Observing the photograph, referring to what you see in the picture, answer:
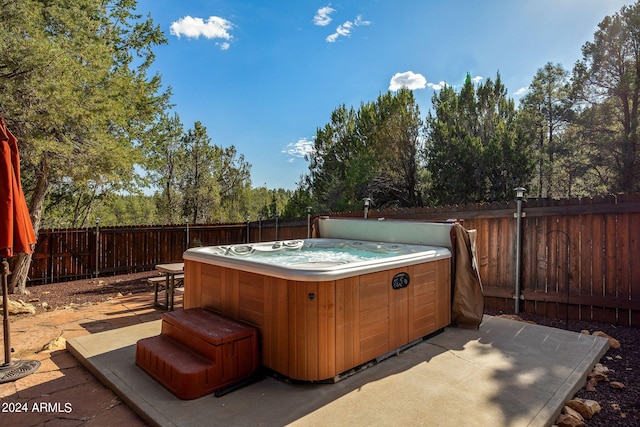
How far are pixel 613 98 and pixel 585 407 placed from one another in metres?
10.4

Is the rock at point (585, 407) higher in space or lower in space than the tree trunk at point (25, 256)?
lower

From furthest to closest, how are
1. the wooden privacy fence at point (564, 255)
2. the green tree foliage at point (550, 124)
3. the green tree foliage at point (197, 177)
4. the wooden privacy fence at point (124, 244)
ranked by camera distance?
the green tree foliage at point (197, 177), the green tree foliage at point (550, 124), the wooden privacy fence at point (124, 244), the wooden privacy fence at point (564, 255)

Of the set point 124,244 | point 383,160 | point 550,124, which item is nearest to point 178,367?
point 124,244

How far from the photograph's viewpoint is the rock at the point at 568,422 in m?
2.02

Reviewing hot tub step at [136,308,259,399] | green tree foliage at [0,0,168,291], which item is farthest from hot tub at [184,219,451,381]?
green tree foliage at [0,0,168,291]

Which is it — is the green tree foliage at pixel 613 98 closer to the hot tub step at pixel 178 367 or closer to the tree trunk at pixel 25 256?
the hot tub step at pixel 178 367

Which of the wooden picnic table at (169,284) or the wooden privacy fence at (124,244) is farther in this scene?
the wooden privacy fence at (124,244)

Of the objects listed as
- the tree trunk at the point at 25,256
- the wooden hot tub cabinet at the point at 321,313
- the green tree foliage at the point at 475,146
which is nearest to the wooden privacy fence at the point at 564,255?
the wooden hot tub cabinet at the point at 321,313

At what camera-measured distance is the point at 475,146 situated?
9.30 metres

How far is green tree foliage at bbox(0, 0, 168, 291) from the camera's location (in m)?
4.13

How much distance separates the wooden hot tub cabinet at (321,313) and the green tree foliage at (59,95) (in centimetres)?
322

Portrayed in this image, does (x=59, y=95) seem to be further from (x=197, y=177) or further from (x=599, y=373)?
(x=197, y=177)

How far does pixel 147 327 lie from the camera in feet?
12.2

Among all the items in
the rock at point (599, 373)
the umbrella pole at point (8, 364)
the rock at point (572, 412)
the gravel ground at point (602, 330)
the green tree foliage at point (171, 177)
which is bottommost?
the gravel ground at point (602, 330)
